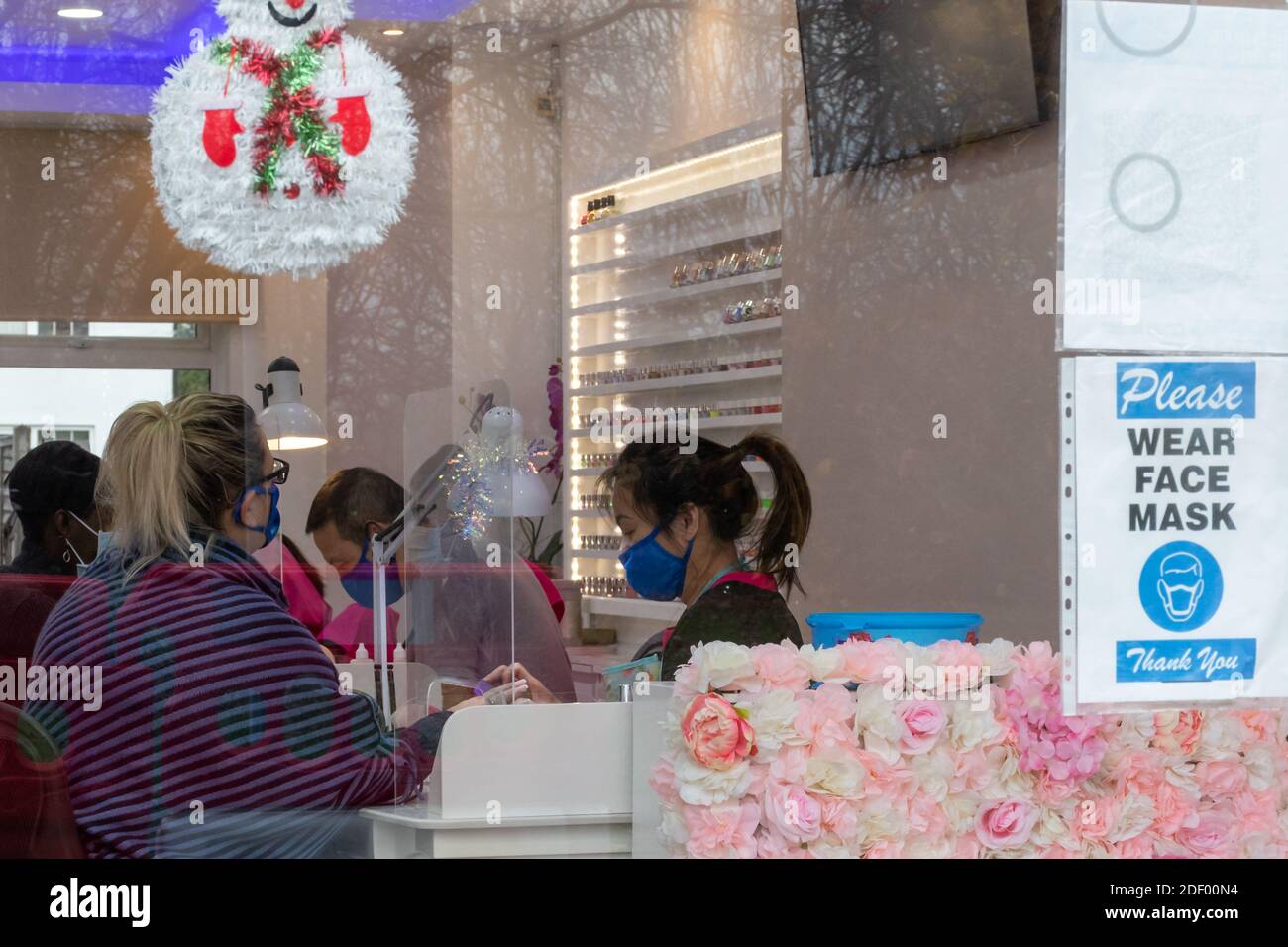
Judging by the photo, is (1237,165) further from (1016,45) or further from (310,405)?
(310,405)

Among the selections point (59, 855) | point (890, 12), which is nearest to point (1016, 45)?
point (890, 12)

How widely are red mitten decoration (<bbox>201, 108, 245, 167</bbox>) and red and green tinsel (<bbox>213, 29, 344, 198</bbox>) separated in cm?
8

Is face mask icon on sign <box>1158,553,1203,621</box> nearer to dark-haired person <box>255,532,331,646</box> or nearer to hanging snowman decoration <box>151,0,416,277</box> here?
dark-haired person <box>255,532,331,646</box>

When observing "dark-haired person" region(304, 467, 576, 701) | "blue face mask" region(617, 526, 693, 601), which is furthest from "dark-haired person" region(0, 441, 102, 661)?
"blue face mask" region(617, 526, 693, 601)

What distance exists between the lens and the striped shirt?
215 cm

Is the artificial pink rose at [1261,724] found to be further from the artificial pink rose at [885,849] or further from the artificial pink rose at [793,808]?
the artificial pink rose at [793,808]

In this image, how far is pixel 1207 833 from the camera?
2.20m

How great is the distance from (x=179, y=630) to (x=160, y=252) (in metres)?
1.30

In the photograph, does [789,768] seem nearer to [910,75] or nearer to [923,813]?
[923,813]

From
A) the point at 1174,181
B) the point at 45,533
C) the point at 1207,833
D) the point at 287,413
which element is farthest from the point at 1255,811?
the point at 287,413

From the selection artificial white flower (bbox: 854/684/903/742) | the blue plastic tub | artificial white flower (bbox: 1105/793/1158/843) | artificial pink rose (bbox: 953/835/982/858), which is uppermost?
the blue plastic tub
